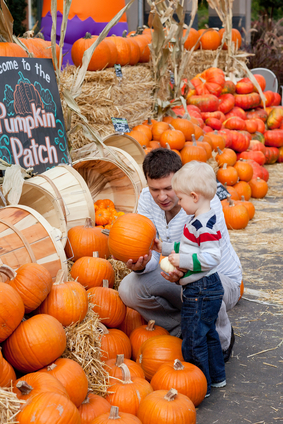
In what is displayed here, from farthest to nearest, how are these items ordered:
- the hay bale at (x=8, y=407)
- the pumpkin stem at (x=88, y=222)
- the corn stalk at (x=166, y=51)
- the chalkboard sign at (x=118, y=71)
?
the corn stalk at (x=166, y=51)
the chalkboard sign at (x=118, y=71)
the pumpkin stem at (x=88, y=222)
the hay bale at (x=8, y=407)

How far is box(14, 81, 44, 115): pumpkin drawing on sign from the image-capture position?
3639 mm

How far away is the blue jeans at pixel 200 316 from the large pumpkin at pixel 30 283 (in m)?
0.73

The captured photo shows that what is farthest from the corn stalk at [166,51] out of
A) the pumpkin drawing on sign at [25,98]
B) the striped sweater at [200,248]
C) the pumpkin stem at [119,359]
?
the pumpkin stem at [119,359]

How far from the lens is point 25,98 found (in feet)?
12.1

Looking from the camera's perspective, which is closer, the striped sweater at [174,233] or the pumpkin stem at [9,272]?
the pumpkin stem at [9,272]

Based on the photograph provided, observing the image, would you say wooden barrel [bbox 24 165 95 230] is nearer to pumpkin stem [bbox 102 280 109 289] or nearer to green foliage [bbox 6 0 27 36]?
pumpkin stem [bbox 102 280 109 289]

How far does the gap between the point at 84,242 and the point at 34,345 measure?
127 cm

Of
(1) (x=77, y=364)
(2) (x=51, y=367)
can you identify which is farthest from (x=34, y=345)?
(1) (x=77, y=364)

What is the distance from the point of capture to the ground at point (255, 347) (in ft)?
7.43

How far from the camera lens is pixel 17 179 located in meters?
2.99

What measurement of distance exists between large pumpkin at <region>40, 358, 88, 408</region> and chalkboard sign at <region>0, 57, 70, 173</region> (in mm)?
1871

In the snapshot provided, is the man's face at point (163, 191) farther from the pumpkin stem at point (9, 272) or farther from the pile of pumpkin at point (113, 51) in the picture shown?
the pile of pumpkin at point (113, 51)

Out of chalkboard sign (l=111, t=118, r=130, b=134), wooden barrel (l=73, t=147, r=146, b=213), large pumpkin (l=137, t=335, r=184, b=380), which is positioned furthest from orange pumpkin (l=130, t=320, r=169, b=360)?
chalkboard sign (l=111, t=118, r=130, b=134)

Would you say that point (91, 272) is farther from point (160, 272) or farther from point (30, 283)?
point (30, 283)
